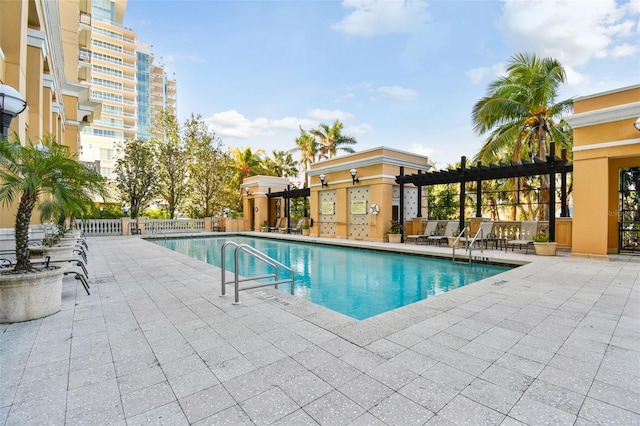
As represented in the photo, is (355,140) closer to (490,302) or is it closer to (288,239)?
(288,239)

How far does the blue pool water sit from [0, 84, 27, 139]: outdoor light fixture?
17.1 ft

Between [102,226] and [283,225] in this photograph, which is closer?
[102,226]

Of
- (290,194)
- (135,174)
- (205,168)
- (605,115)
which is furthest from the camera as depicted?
(205,168)

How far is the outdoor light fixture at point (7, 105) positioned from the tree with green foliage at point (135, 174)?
18693mm

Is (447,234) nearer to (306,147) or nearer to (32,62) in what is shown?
(32,62)

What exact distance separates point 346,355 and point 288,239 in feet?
44.9

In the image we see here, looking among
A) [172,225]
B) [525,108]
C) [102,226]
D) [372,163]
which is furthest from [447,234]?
[102,226]

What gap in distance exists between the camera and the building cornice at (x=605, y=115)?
26.1ft

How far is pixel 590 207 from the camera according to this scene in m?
8.60

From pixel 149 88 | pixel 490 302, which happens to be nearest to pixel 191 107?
pixel 490 302

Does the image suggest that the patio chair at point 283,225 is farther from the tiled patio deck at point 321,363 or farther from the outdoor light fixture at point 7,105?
the outdoor light fixture at point 7,105

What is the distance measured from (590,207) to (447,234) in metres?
4.85

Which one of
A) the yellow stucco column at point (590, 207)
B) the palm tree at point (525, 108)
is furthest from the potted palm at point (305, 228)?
the yellow stucco column at point (590, 207)

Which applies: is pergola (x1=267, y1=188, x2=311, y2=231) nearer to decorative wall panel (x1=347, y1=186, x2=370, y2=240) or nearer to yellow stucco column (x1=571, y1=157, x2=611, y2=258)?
decorative wall panel (x1=347, y1=186, x2=370, y2=240)
